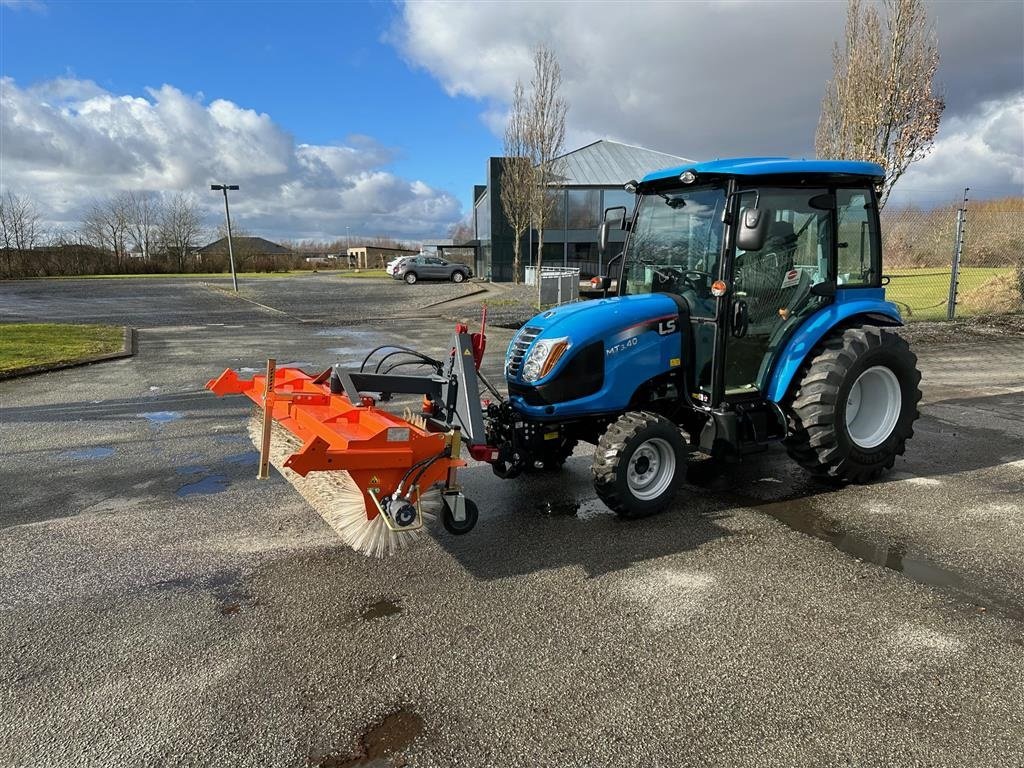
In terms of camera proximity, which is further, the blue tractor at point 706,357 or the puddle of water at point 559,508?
the puddle of water at point 559,508

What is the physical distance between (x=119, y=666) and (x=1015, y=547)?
5024 mm

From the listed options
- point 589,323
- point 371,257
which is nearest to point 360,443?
point 589,323

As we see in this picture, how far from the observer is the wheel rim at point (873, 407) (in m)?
5.30

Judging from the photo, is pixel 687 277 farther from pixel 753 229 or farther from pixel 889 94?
pixel 889 94

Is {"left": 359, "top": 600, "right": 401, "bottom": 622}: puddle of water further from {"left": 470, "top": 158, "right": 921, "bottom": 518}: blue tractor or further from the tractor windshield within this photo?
the tractor windshield

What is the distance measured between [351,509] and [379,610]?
0.57 m

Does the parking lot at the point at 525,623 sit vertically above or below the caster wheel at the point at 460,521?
below

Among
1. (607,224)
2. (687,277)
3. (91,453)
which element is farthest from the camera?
(91,453)

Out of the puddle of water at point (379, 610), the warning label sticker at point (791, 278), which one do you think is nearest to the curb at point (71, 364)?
the puddle of water at point (379, 610)

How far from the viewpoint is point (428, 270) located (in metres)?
36.0

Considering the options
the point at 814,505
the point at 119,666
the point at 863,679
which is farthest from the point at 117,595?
the point at 814,505

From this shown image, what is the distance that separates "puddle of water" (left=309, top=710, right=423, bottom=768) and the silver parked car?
33724mm

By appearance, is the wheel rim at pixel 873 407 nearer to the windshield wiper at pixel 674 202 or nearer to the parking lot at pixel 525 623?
the parking lot at pixel 525 623

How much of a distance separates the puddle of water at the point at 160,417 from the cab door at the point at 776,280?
6.07 metres
